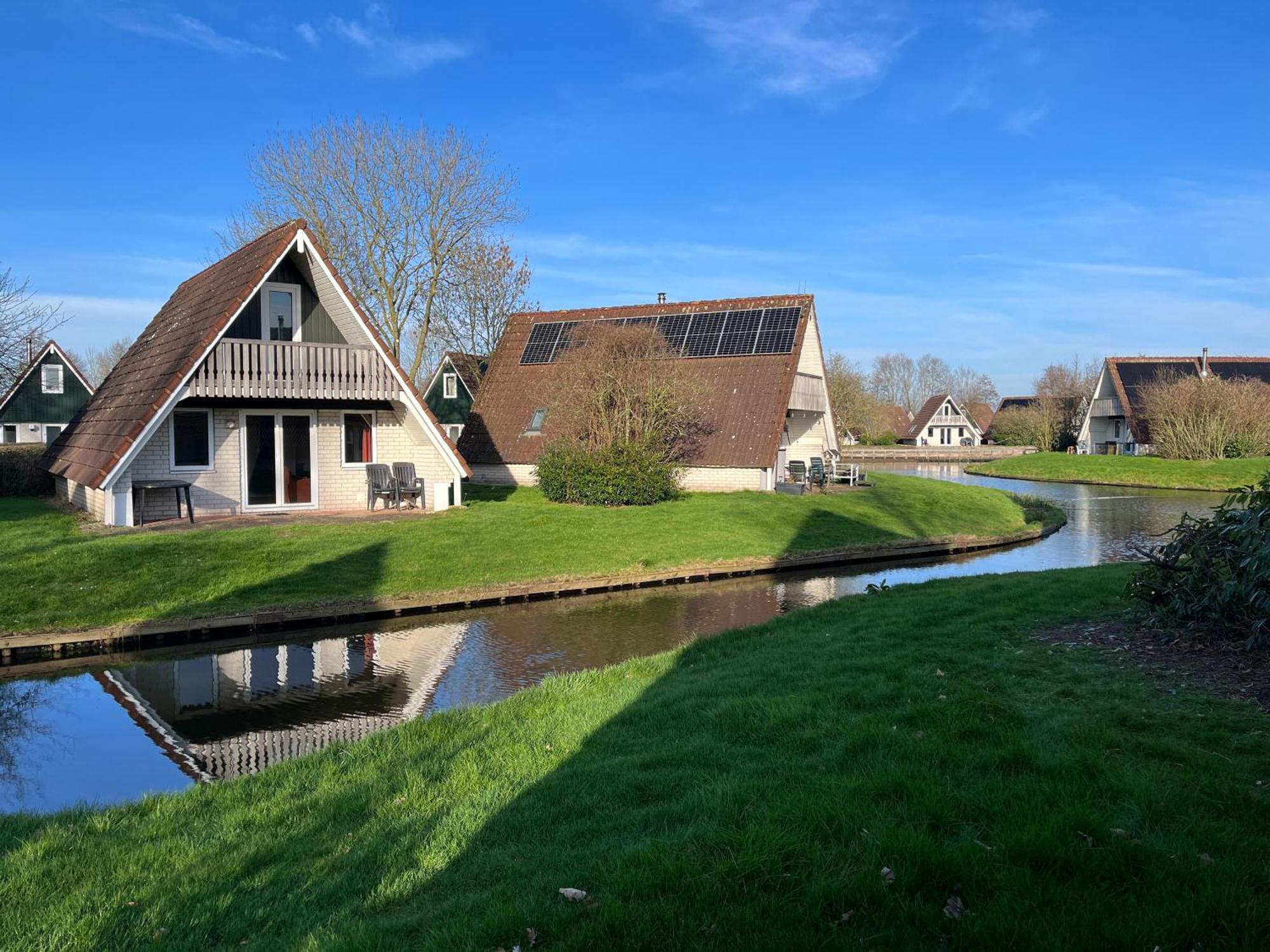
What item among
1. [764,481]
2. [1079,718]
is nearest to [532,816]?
[1079,718]

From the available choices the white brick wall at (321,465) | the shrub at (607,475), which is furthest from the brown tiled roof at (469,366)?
the white brick wall at (321,465)

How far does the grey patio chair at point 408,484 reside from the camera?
21.4 metres

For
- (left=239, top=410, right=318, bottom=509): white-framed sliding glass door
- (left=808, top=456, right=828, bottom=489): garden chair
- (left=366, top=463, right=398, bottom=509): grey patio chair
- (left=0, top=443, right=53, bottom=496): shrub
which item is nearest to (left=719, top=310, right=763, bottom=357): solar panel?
(left=808, top=456, right=828, bottom=489): garden chair

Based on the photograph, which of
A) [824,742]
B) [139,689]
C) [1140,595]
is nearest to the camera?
[824,742]

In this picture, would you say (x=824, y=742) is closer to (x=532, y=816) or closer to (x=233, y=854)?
(x=532, y=816)

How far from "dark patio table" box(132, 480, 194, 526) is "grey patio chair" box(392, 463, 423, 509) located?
4403 mm

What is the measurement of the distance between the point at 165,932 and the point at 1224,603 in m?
7.51

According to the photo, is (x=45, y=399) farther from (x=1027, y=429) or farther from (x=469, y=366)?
(x=1027, y=429)

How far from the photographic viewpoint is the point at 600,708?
25.0 feet

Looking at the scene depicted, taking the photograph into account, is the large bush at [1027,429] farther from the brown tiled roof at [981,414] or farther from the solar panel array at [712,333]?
the solar panel array at [712,333]

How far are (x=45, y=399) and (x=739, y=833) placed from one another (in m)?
53.7

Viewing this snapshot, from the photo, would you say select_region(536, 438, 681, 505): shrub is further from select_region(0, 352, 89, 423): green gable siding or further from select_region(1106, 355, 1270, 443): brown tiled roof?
select_region(1106, 355, 1270, 443): brown tiled roof

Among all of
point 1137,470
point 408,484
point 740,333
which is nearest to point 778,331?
point 740,333

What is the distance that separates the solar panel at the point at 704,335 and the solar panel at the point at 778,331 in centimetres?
158
